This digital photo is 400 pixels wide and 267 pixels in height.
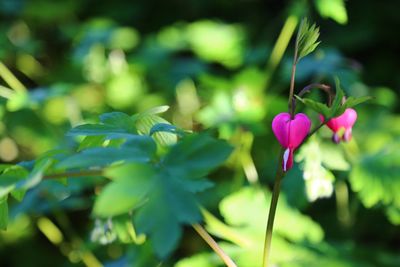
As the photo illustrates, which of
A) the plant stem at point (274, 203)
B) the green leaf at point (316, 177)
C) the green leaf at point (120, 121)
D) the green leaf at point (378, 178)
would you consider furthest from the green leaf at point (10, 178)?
the green leaf at point (378, 178)

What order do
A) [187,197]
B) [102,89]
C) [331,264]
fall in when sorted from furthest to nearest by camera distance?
[102,89], [331,264], [187,197]

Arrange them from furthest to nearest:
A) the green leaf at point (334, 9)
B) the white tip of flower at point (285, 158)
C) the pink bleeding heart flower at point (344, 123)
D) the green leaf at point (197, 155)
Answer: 1. the green leaf at point (334, 9)
2. the pink bleeding heart flower at point (344, 123)
3. the white tip of flower at point (285, 158)
4. the green leaf at point (197, 155)

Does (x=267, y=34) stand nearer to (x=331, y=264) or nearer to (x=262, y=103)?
(x=262, y=103)

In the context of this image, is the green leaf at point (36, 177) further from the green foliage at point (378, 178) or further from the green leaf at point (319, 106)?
the green foliage at point (378, 178)

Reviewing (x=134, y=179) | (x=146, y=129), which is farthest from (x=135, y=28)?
(x=134, y=179)

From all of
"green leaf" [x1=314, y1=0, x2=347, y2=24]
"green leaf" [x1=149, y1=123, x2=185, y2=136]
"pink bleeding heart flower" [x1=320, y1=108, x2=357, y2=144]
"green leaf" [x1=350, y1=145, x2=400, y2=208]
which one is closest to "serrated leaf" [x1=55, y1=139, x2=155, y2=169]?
"green leaf" [x1=149, y1=123, x2=185, y2=136]

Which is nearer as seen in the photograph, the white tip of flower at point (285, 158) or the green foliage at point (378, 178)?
the white tip of flower at point (285, 158)

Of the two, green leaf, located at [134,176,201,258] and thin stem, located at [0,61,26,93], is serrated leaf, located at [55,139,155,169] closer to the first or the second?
green leaf, located at [134,176,201,258]

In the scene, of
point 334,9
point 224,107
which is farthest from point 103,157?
point 224,107
